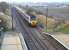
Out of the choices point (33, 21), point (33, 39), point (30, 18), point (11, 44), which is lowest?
point (33, 39)

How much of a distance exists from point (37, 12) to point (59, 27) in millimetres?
978

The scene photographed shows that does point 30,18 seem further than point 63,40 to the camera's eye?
Yes

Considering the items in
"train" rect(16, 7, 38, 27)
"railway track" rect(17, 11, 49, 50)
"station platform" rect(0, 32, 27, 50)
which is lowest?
"railway track" rect(17, 11, 49, 50)

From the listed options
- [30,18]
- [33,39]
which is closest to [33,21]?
[30,18]

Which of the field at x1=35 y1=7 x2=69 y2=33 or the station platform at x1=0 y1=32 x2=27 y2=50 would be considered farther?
the field at x1=35 y1=7 x2=69 y2=33

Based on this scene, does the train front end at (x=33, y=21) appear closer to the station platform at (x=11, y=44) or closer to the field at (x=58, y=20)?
the field at (x=58, y=20)

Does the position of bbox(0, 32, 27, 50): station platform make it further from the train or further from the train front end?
the train front end

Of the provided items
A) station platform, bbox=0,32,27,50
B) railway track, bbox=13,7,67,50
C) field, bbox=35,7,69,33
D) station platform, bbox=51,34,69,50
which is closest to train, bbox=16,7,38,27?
railway track, bbox=13,7,67,50

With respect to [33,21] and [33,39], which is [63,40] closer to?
[33,39]

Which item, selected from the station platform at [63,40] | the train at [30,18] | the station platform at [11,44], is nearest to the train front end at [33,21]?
the train at [30,18]

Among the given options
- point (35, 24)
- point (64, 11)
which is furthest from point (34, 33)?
point (64, 11)

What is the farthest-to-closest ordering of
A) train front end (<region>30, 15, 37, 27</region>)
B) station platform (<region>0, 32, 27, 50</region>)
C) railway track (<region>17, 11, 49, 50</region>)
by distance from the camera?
train front end (<region>30, 15, 37, 27</region>)
railway track (<region>17, 11, 49, 50</region>)
station platform (<region>0, 32, 27, 50</region>)

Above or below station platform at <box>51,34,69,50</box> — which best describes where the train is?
above

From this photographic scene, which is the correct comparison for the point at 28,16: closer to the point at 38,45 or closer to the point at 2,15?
the point at 2,15
